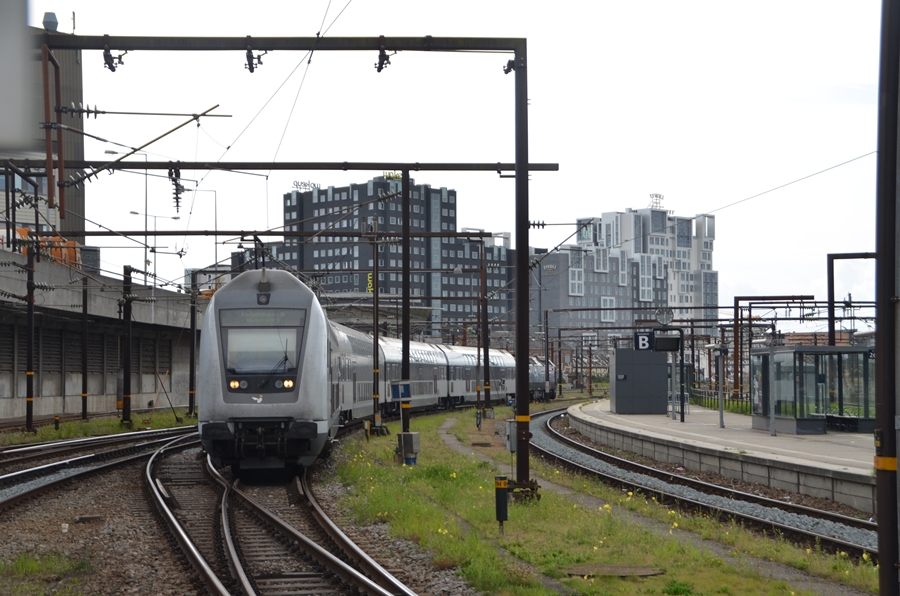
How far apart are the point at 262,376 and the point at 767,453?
1073cm

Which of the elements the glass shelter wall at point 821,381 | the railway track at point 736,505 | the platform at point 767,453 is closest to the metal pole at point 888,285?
the railway track at point 736,505

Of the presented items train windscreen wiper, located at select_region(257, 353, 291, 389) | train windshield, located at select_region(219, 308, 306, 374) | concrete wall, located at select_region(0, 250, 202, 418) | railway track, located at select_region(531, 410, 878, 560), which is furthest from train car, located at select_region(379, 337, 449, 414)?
train windscreen wiper, located at select_region(257, 353, 291, 389)

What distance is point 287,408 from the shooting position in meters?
17.8

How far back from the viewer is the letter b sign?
118 feet

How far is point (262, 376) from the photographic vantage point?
1794cm

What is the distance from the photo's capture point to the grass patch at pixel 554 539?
32.0ft

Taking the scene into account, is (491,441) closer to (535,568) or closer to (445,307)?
(535,568)

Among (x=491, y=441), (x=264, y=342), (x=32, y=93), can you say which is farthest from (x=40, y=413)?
(x=32, y=93)

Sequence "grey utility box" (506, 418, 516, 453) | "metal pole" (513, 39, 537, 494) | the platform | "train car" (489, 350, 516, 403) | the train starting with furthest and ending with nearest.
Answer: "train car" (489, 350, 516, 403), the train, the platform, "grey utility box" (506, 418, 516, 453), "metal pole" (513, 39, 537, 494)

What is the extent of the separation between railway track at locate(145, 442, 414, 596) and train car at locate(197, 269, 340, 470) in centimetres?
76

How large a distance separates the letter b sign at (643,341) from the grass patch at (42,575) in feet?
90.3

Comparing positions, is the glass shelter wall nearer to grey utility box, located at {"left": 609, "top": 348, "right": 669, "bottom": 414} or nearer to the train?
the train

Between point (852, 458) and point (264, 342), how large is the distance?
1166 cm

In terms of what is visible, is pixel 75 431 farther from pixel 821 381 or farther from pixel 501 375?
pixel 501 375
